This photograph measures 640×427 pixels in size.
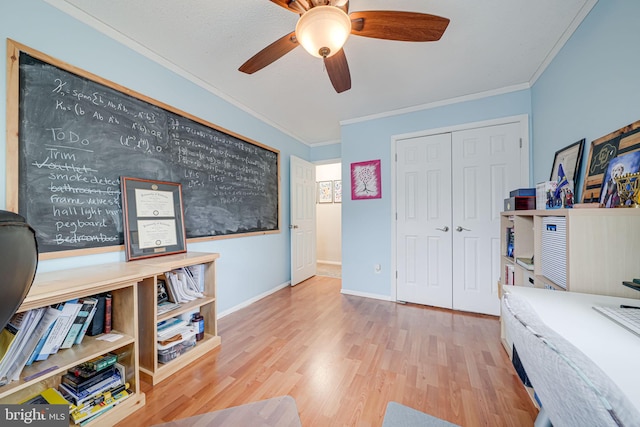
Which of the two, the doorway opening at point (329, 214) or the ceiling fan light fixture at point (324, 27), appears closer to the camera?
the ceiling fan light fixture at point (324, 27)

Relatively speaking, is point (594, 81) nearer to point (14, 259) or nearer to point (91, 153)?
point (14, 259)

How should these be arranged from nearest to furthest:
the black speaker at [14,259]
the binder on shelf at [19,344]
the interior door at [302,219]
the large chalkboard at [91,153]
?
the black speaker at [14,259], the binder on shelf at [19,344], the large chalkboard at [91,153], the interior door at [302,219]

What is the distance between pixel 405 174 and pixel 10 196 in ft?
10.3

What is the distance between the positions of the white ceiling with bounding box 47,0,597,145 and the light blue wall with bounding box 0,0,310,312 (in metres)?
0.09

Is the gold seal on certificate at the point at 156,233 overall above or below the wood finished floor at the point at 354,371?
above

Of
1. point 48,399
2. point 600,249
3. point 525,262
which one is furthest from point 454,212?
point 48,399

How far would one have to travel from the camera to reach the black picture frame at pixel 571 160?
5.10 feet

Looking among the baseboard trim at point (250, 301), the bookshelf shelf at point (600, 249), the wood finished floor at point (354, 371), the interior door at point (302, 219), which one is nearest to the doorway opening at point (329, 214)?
the interior door at point (302, 219)

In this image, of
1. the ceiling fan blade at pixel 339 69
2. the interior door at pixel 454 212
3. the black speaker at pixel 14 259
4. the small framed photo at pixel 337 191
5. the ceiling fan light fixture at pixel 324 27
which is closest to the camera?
the black speaker at pixel 14 259

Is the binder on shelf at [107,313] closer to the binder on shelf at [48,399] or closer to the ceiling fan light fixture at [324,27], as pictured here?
the binder on shelf at [48,399]

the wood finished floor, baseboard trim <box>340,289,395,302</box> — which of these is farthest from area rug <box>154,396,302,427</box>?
baseboard trim <box>340,289,395,302</box>

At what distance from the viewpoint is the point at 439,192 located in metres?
2.67

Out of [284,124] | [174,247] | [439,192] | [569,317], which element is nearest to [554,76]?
[439,192]

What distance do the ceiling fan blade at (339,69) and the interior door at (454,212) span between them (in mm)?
1500
